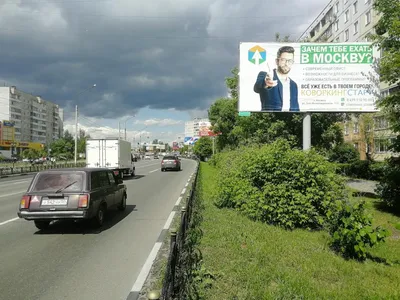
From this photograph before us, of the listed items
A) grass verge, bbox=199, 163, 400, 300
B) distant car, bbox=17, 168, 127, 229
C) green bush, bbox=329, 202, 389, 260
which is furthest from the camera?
distant car, bbox=17, 168, 127, 229

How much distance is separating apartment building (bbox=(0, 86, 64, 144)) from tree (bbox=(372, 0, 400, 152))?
11296 centimetres

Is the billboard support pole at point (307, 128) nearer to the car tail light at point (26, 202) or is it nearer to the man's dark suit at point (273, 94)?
the man's dark suit at point (273, 94)

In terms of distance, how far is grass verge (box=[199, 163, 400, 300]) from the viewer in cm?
434

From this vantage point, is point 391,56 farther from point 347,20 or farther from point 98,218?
point 347,20

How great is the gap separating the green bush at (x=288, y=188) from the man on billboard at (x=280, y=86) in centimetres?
599

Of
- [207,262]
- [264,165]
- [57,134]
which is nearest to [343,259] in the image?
[207,262]

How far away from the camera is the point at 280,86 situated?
14695mm

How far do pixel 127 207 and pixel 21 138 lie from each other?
4702 inches

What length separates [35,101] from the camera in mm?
127812

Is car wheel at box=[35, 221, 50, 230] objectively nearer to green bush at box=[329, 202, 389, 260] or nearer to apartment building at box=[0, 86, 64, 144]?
green bush at box=[329, 202, 389, 260]

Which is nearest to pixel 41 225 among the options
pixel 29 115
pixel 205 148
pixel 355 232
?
pixel 355 232

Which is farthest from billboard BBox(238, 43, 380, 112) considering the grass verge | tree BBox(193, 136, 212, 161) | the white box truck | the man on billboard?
tree BBox(193, 136, 212, 161)

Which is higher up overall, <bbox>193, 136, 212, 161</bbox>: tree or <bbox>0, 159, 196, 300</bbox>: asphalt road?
<bbox>193, 136, 212, 161</bbox>: tree

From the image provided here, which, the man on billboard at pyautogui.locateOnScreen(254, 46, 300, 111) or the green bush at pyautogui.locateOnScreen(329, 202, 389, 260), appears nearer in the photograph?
the green bush at pyautogui.locateOnScreen(329, 202, 389, 260)
